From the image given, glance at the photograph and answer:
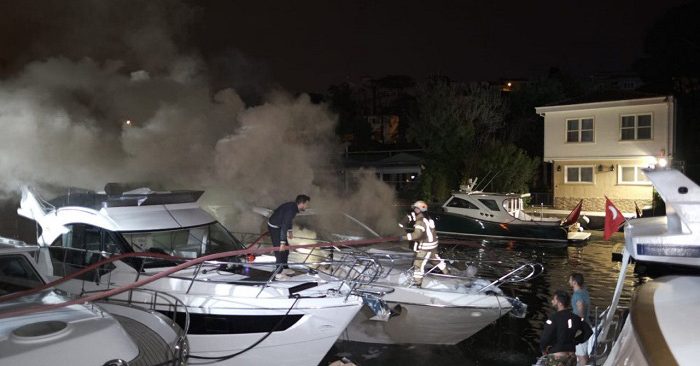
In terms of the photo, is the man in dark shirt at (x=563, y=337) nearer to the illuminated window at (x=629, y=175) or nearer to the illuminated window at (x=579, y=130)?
the illuminated window at (x=629, y=175)

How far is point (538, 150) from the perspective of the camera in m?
36.6

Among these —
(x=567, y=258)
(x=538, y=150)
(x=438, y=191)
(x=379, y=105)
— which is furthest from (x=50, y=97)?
(x=379, y=105)

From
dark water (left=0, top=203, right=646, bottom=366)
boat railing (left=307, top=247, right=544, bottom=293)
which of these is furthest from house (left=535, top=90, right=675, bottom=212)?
boat railing (left=307, top=247, right=544, bottom=293)

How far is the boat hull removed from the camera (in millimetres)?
18609

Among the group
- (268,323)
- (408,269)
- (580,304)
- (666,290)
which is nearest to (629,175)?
(408,269)

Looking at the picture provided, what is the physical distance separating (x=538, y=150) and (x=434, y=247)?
29602 mm

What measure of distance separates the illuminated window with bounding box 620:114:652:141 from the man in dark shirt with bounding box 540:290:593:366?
23.7 m

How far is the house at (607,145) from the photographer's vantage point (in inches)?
1024

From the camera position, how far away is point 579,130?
2848 cm

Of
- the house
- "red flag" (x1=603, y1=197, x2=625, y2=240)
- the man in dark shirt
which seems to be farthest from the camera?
the house

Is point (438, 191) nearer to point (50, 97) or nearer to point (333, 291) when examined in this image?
point (50, 97)

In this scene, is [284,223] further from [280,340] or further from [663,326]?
[663,326]

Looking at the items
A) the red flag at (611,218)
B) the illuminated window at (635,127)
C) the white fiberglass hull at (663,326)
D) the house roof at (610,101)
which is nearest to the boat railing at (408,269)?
the red flag at (611,218)

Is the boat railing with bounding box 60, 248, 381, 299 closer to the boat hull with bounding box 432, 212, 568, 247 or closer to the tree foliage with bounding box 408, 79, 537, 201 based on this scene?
the boat hull with bounding box 432, 212, 568, 247
